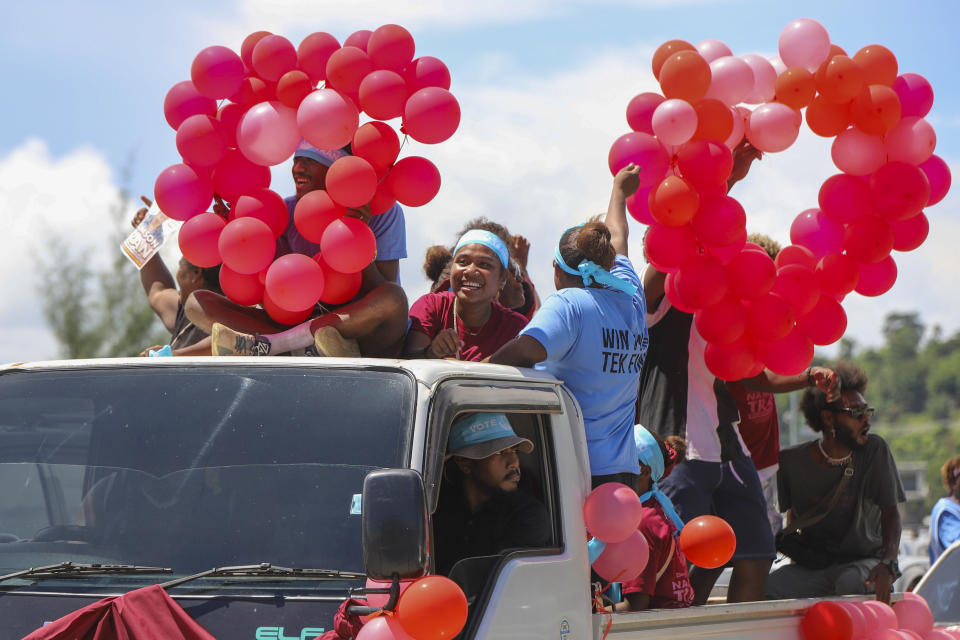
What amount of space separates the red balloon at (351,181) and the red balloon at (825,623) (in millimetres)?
2411

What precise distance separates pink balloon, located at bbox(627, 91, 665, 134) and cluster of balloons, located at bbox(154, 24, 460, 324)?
97cm

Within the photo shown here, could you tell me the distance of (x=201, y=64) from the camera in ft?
16.0

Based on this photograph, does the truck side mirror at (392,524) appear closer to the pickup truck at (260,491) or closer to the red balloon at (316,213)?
the pickup truck at (260,491)

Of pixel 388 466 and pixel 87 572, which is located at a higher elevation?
pixel 388 466

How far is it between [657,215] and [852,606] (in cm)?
181

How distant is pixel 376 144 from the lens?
4.54 meters

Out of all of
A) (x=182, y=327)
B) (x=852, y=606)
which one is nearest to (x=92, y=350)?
(x=182, y=327)

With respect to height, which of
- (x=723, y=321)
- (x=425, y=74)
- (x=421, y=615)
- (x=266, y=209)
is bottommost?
(x=421, y=615)

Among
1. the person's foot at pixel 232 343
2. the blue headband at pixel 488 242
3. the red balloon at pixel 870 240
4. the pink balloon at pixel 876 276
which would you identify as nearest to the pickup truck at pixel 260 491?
the person's foot at pixel 232 343

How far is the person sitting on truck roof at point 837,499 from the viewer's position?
251 inches

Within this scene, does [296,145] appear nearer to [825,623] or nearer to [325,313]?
[325,313]

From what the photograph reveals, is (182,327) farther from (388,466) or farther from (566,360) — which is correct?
(388,466)

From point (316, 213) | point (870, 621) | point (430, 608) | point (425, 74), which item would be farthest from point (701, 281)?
point (430, 608)

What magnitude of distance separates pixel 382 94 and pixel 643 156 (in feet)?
3.93
